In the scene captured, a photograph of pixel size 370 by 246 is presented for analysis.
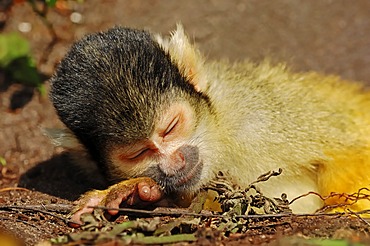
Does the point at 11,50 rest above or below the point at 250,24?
below

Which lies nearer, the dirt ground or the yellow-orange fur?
the yellow-orange fur

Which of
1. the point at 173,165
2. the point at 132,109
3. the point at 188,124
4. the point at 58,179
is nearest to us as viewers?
the point at 132,109

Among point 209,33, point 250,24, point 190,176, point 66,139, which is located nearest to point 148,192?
point 190,176

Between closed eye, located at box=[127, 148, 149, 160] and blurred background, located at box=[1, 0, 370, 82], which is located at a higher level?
blurred background, located at box=[1, 0, 370, 82]

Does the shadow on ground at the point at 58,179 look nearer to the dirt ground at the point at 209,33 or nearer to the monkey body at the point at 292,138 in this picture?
the dirt ground at the point at 209,33

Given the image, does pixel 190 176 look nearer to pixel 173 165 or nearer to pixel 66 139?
pixel 173 165

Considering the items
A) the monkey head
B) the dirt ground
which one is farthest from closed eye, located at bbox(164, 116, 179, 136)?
the dirt ground

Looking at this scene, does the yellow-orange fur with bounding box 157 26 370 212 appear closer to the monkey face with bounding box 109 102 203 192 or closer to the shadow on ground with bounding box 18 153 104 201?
the monkey face with bounding box 109 102 203 192

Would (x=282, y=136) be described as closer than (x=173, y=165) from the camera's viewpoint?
No
